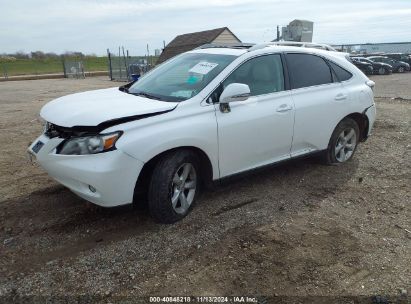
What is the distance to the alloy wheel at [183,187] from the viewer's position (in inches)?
155

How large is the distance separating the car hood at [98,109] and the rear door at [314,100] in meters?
1.76

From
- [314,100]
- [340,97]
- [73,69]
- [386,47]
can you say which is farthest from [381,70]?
[386,47]

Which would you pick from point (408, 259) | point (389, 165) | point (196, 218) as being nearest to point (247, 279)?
point (196, 218)

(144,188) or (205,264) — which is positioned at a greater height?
(144,188)

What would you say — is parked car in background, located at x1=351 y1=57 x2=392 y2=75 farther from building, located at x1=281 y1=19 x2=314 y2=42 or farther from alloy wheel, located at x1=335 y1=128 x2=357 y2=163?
alloy wheel, located at x1=335 y1=128 x2=357 y2=163

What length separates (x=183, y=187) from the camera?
4035 mm

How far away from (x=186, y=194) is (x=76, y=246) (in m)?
1.16

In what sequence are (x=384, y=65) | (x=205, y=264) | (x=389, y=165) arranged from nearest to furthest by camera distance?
(x=205, y=264), (x=389, y=165), (x=384, y=65)

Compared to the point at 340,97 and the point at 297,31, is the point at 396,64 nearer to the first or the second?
the point at 297,31

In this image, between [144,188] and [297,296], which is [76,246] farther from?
[297,296]

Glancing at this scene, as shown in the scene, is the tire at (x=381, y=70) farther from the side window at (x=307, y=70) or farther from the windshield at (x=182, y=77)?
the windshield at (x=182, y=77)

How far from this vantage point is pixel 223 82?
4.22 metres

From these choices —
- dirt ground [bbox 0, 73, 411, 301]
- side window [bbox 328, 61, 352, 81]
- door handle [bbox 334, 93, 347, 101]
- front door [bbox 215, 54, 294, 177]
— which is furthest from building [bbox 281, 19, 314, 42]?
front door [bbox 215, 54, 294, 177]

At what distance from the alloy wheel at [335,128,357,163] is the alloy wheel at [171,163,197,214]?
2.52 meters
